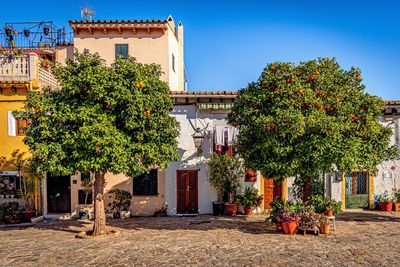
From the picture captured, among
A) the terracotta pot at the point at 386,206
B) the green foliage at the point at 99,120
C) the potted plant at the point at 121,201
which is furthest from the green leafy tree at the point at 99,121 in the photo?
the terracotta pot at the point at 386,206

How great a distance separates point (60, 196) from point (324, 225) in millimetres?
11908

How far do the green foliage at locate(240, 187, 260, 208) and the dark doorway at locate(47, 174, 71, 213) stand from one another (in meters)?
8.25

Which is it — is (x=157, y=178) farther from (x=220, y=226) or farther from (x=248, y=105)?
(x=248, y=105)

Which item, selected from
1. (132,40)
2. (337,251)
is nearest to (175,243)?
(337,251)

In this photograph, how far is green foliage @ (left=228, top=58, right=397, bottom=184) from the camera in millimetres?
11203

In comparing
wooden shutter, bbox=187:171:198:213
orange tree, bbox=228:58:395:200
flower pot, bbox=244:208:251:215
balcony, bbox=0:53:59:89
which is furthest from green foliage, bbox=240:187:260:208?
balcony, bbox=0:53:59:89

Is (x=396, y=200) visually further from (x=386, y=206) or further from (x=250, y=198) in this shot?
(x=250, y=198)

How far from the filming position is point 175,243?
11.3 m

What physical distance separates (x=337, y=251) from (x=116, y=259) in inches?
245

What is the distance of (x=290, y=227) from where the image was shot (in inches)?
475

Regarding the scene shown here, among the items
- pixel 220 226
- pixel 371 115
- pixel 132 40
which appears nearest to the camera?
pixel 371 115

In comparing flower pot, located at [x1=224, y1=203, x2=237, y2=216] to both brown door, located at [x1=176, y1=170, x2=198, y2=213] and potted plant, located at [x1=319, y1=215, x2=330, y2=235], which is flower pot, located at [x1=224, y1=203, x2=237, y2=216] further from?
potted plant, located at [x1=319, y1=215, x2=330, y2=235]

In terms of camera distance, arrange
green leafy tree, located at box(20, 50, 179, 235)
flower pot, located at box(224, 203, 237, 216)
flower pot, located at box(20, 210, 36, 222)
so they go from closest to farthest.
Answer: green leafy tree, located at box(20, 50, 179, 235) → flower pot, located at box(20, 210, 36, 222) → flower pot, located at box(224, 203, 237, 216)

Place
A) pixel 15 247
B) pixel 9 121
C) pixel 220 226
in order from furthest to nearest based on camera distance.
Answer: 1. pixel 9 121
2. pixel 220 226
3. pixel 15 247
